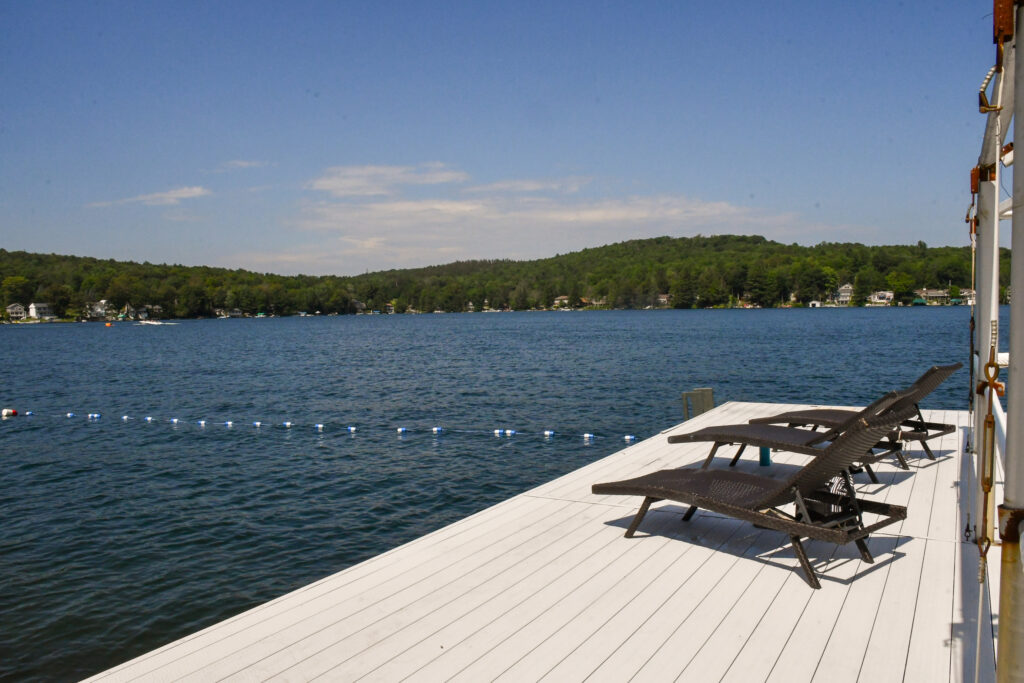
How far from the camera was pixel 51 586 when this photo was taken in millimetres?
8102

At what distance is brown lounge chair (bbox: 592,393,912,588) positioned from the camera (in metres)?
4.24

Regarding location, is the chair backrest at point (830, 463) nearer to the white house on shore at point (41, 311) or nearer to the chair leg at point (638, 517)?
the chair leg at point (638, 517)

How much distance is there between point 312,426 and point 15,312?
129 metres

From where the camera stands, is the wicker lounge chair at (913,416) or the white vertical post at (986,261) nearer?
the white vertical post at (986,261)

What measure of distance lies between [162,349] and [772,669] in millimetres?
57340

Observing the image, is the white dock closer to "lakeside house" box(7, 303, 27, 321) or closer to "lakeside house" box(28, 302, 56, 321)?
"lakeside house" box(28, 302, 56, 321)

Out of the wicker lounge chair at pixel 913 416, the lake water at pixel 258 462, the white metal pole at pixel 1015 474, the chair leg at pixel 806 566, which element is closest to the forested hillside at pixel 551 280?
the lake water at pixel 258 462

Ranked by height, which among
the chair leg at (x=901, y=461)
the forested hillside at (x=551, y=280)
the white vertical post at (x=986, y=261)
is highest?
the forested hillside at (x=551, y=280)

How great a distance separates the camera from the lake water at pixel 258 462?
7.70 metres

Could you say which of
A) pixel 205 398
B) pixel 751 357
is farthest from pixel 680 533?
pixel 751 357

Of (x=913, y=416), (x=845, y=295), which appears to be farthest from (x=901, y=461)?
(x=845, y=295)

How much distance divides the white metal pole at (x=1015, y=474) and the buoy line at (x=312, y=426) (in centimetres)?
1369

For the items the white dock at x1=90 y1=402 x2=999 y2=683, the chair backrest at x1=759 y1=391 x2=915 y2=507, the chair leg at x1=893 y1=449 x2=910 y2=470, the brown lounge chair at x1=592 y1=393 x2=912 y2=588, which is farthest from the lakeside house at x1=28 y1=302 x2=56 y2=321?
the chair backrest at x1=759 y1=391 x2=915 y2=507

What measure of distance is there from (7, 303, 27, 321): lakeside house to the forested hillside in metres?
1.14
